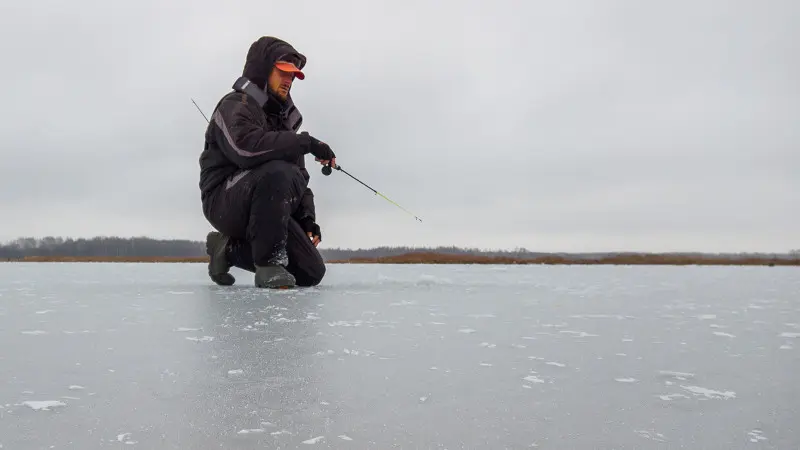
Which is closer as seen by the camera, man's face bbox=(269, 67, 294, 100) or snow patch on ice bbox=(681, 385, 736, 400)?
snow patch on ice bbox=(681, 385, 736, 400)

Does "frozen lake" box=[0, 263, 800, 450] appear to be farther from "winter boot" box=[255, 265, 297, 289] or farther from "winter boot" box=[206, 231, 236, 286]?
"winter boot" box=[206, 231, 236, 286]

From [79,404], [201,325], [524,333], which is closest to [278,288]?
[201,325]

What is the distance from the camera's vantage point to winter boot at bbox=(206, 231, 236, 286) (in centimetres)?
470

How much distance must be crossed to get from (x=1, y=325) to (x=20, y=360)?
2.93 ft

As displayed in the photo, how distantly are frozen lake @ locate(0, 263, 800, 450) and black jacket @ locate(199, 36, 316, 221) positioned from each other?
1.45m

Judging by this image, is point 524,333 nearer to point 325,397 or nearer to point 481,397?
point 481,397

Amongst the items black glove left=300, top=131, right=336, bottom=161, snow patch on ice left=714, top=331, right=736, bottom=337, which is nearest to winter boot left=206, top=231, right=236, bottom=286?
black glove left=300, top=131, right=336, bottom=161

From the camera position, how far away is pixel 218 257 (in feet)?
15.6

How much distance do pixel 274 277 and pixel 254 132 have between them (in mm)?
927

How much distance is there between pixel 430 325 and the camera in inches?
96.3

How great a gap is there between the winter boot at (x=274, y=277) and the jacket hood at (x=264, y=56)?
1217 millimetres

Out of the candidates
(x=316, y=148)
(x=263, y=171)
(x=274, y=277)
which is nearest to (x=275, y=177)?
(x=263, y=171)

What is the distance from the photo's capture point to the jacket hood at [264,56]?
4.25m

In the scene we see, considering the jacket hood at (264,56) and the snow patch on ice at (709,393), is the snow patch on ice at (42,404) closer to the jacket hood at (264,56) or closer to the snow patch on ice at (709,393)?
the snow patch on ice at (709,393)
